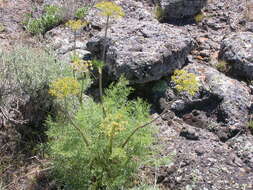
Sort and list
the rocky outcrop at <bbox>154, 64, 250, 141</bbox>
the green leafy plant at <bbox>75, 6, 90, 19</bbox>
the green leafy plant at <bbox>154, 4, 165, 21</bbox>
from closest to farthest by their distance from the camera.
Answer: the rocky outcrop at <bbox>154, 64, 250, 141</bbox>, the green leafy plant at <bbox>154, 4, 165, 21</bbox>, the green leafy plant at <bbox>75, 6, 90, 19</bbox>

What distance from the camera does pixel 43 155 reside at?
4695 mm

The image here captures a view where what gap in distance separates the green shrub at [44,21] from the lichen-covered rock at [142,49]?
1.58 m

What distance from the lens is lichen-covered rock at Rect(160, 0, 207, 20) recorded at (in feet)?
22.5

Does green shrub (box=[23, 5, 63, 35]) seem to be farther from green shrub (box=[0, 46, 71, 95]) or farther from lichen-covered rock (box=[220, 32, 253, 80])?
lichen-covered rock (box=[220, 32, 253, 80])

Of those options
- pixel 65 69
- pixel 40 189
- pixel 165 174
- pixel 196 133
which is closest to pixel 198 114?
pixel 196 133

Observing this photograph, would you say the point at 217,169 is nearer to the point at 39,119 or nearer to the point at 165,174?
the point at 165,174

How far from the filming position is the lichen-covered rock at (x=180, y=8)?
270 inches

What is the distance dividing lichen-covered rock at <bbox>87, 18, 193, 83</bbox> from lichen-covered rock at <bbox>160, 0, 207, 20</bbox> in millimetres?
1149

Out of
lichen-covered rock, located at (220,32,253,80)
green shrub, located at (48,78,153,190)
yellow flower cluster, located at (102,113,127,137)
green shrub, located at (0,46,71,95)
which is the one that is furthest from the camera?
lichen-covered rock, located at (220,32,253,80)

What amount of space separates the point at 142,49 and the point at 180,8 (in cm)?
206

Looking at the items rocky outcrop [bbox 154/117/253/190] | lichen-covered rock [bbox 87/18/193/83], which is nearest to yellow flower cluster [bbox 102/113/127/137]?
rocky outcrop [bbox 154/117/253/190]

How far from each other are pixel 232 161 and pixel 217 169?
0.25 m

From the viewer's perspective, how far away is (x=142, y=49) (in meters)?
5.28

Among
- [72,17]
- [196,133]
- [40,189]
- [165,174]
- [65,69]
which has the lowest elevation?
[40,189]
